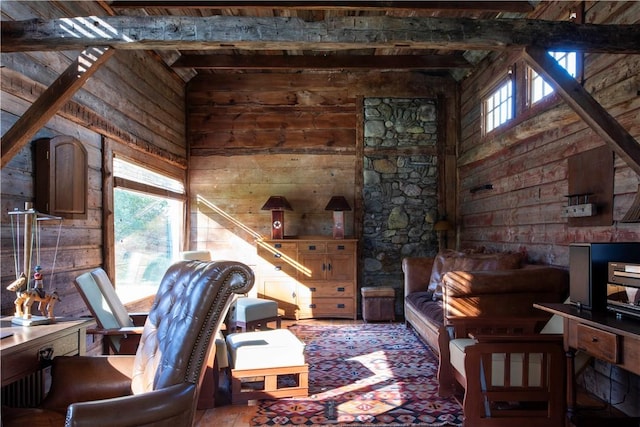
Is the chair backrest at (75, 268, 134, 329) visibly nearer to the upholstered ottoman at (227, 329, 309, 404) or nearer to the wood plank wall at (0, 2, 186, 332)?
the wood plank wall at (0, 2, 186, 332)

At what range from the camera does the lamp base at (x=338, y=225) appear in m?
5.73

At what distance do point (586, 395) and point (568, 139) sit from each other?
6.58 ft

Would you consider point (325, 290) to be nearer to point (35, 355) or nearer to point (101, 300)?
point (101, 300)

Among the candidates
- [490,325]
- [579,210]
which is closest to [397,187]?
[579,210]

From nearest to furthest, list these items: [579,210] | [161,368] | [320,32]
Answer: [161,368] → [320,32] → [579,210]

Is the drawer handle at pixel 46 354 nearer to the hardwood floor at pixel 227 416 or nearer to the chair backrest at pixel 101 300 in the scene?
the chair backrest at pixel 101 300

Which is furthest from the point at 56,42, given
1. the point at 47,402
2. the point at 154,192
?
the point at 154,192

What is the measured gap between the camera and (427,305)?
4031mm

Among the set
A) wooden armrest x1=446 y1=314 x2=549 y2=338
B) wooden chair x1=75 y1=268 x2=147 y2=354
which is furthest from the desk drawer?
wooden chair x1=75 y1=268 x2=147 y2=354

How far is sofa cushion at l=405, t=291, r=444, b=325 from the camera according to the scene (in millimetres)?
3611

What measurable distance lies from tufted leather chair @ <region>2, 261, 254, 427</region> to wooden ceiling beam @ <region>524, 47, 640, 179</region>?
227 cm

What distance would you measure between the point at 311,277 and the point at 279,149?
1978 millimetres

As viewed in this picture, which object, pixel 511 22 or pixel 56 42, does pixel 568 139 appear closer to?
pixel 511 22

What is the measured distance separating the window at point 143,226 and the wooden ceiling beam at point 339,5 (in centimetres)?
153
